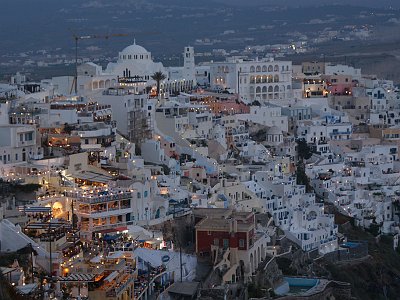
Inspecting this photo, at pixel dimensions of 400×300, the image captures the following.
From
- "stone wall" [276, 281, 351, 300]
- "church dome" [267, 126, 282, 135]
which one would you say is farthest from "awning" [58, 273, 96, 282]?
"church dome" [267, 126, 282, 135]

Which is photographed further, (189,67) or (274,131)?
(189,67)

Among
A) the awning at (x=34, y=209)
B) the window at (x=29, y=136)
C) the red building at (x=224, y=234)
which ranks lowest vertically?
the red building at (x=224, y=234)

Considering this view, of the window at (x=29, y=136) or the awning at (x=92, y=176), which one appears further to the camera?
the window at (x=29, y=136)

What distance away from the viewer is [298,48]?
4471 inches

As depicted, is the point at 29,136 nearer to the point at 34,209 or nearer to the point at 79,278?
the point at 34,209

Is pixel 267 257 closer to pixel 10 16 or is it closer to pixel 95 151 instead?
pixel 95 151

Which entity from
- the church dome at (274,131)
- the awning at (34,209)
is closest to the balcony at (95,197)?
the awning at (34,209)

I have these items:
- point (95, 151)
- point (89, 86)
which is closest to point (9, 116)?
point (95, 151)

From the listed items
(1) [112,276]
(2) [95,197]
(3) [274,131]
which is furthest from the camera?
(3) [274,131]

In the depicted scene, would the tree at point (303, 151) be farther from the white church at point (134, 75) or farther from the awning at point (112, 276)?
the awning at point (112, 276)

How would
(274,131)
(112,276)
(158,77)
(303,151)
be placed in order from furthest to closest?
1. (158,77)
2. (303,151)
3. (274,131)
4. (112,276)

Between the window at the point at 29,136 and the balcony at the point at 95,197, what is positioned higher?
the window at the point at 29,136

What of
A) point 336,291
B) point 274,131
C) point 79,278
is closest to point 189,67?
point 274,131

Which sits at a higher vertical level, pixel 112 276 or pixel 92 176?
pixel 92 176
